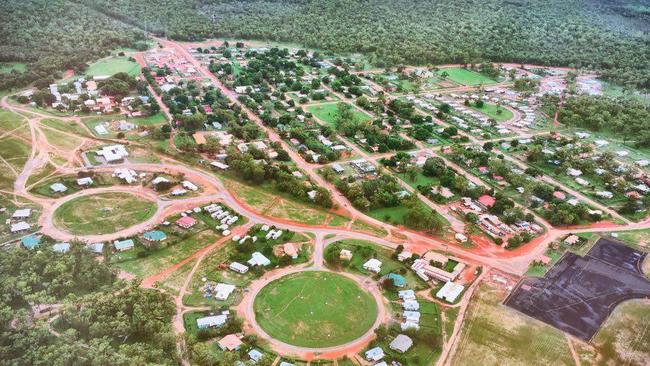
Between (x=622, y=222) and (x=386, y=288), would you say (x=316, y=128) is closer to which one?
(x=386, y=288)

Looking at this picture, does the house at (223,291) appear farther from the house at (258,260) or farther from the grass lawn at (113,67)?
the grass lawn at (113,67)

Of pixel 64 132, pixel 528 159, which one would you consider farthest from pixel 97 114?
pixel 528 159

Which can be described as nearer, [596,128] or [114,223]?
[114,223]

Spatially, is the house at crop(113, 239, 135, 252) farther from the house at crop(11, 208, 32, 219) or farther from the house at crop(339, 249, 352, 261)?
the house at crop(339, 249, 352, 261)

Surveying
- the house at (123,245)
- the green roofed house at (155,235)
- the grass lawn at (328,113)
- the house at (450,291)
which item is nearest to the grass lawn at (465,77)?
the grass lawn at (328,113)

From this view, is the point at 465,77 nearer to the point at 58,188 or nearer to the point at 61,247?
the point at 58,188

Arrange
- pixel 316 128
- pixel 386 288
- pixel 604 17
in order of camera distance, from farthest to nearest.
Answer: pixel 604 17
pixel 316 128
pixel 386 288
